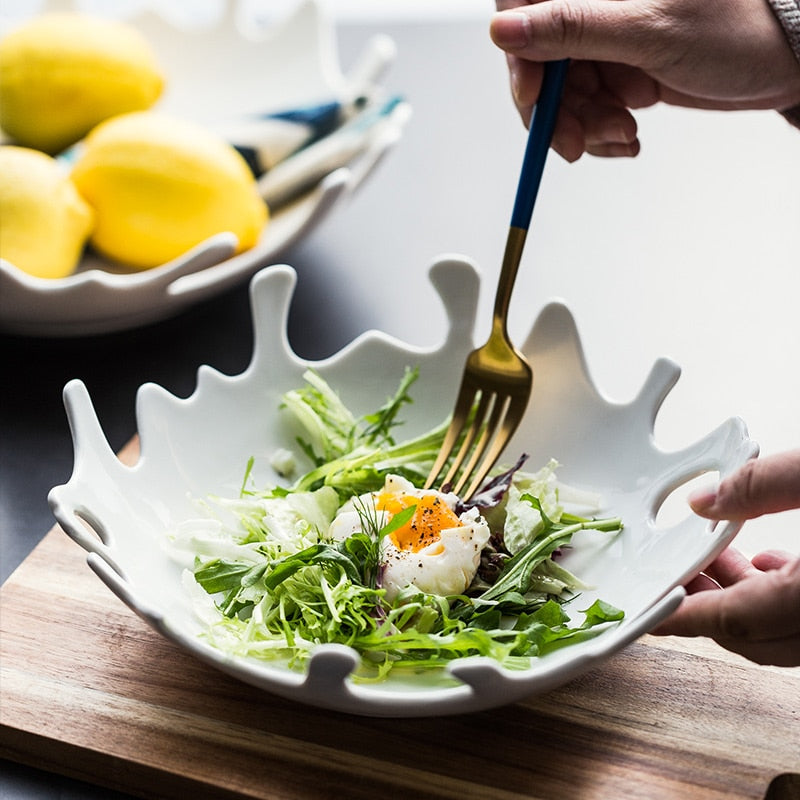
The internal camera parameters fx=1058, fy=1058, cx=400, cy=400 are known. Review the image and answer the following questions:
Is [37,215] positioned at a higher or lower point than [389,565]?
higher

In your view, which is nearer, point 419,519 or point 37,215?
point 419,519

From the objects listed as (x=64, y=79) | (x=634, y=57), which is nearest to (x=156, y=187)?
(x=64, y=79)

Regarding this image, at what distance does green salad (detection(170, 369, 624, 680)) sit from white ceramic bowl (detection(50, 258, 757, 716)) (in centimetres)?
3

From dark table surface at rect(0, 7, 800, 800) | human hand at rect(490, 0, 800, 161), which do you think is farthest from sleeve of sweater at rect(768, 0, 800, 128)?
dark table surface at rect(0, 7, 800, 800)

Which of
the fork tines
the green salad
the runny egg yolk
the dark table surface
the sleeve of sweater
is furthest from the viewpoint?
the dark table surface

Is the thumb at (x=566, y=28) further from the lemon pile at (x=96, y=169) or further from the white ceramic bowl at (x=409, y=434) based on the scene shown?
the lemon pile at (x=96, y=169)

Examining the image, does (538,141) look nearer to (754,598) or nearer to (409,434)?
(409,434)

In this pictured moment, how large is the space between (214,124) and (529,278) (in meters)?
0.80

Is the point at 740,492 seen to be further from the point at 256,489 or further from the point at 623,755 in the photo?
the point at 256,489

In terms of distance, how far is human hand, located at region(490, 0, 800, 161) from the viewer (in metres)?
1.52

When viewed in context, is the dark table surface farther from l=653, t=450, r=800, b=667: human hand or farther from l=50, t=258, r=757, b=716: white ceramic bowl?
l=653, t=450, r=800, b=667: human hand

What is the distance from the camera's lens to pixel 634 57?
1.60 m

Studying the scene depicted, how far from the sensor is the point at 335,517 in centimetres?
140

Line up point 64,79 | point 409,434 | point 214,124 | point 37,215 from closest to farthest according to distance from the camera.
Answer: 1. point 409,434
2. point 37,215
3. point 64,79
4. point 214,124
